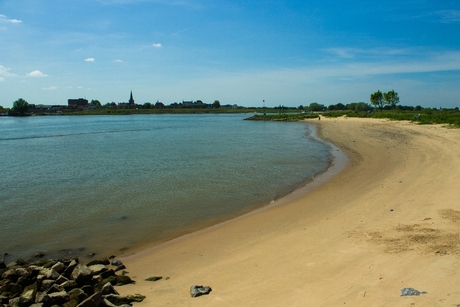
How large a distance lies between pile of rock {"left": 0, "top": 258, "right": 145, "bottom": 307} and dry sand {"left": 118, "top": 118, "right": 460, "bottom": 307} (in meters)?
0.49

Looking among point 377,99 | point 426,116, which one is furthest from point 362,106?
point 426,116

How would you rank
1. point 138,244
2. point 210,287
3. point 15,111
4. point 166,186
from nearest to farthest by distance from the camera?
point 210,287 < point 138,244 < point 166,186 < point 15,111

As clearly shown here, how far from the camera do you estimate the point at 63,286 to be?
18.4 feet

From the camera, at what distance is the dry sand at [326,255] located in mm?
5000

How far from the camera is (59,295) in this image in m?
5.16

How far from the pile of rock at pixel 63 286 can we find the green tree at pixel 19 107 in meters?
180

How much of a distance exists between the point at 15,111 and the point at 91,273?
7341 inches

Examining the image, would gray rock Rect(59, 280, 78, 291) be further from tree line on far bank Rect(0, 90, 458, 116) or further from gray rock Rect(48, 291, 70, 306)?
tree line on far bank Rect(0, 90, 458, 116)

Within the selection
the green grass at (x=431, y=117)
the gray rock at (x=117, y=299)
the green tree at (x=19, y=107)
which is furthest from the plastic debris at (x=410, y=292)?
the green tree at (x=19, y=107)

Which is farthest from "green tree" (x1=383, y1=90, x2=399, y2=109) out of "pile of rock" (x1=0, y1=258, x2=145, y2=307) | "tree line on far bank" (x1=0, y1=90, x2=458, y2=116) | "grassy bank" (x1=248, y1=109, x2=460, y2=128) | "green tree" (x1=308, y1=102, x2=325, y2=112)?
"pile of rock" (x1=0, y1=258, x2=145, y2=307)

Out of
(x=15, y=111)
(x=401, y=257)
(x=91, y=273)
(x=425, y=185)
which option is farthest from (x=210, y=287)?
(x=15, y=111)

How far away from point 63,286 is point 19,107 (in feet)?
600

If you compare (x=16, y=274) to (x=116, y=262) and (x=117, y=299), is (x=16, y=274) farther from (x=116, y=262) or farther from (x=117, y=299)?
(x=117, y=299)

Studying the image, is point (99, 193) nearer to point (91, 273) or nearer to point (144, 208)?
point (144, 208)
